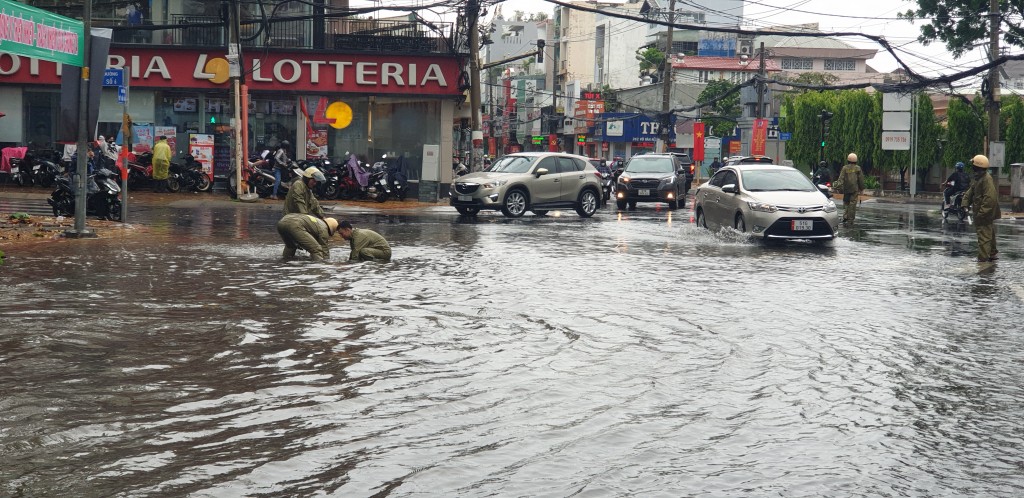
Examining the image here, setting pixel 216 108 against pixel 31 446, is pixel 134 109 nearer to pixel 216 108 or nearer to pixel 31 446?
pixel 216 108

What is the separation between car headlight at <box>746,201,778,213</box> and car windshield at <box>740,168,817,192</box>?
2.79 ft

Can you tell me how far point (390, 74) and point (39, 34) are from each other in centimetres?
2083

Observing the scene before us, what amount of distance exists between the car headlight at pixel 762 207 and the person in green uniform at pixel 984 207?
12.0 feet

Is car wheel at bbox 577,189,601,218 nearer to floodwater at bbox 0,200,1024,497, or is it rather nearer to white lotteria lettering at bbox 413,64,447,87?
white lotteria lettering at bbox 413,64,447,87

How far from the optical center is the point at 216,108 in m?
38.8

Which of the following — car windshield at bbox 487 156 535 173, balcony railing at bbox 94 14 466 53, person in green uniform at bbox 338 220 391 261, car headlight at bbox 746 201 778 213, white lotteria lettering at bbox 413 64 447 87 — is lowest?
person in green uniform at bbox 338 220 391 261

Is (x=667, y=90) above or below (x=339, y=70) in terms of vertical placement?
above

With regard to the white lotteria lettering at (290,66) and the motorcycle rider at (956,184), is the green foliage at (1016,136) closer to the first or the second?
the motorcycle rider at (956,184)

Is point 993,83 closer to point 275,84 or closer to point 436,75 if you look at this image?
point 436,75

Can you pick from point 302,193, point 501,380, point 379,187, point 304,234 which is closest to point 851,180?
point 379,187

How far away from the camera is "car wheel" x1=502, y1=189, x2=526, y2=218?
97.0ft

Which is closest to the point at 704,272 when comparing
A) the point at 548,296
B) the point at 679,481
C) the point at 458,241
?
the point at 548,296

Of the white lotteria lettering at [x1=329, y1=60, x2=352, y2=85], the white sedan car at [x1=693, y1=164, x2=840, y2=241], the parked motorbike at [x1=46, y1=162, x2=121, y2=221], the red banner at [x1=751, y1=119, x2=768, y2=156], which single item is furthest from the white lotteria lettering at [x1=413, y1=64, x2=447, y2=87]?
the red banner at [x1=751, y1=119, x2=768, y2=156]

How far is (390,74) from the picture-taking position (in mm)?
39062
